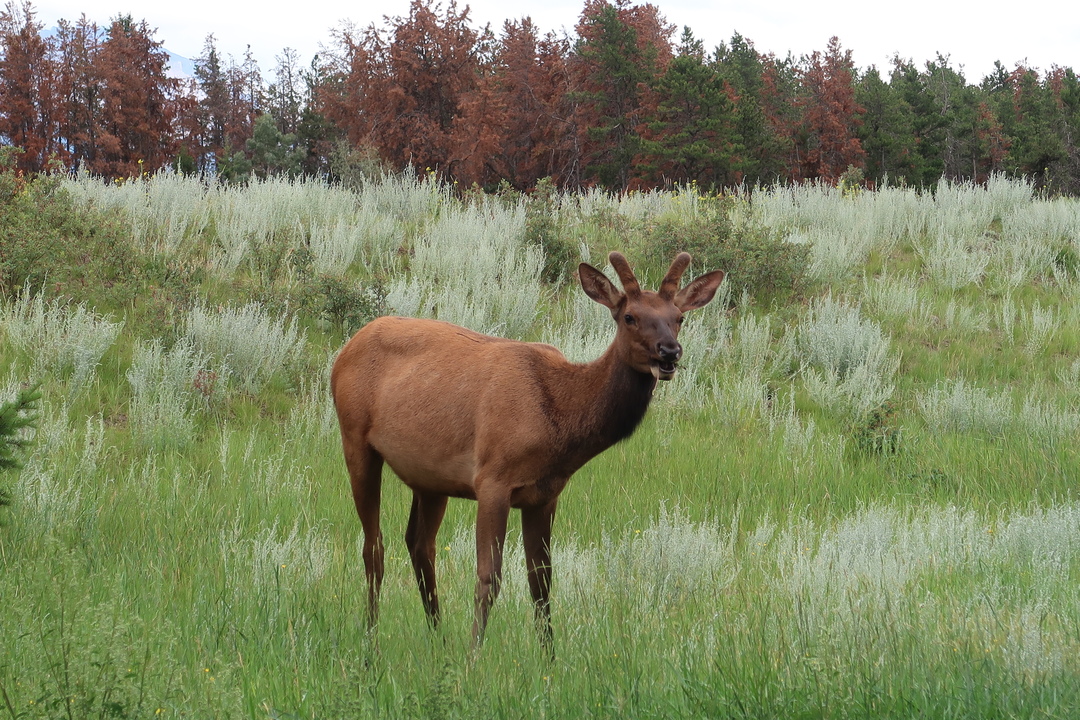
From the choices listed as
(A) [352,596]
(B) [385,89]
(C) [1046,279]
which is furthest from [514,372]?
(B) [385,89]

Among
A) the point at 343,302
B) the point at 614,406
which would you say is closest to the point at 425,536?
the point at 614,406

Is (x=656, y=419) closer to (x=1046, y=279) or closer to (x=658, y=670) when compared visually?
(x=658, y=670)

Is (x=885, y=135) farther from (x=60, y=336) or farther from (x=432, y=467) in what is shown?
(x=432, y=467)

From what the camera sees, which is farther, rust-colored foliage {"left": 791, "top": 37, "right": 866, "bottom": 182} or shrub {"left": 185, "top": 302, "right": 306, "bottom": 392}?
rust-colored foliage {"left": 791, "top": 37, "right": 866, "bottom": 182}

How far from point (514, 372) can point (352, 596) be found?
1432 mm

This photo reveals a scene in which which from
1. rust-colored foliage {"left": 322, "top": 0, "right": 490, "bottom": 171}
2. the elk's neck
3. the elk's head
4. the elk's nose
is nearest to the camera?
the elk's nose

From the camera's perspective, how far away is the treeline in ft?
105

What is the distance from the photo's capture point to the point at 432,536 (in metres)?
5.13

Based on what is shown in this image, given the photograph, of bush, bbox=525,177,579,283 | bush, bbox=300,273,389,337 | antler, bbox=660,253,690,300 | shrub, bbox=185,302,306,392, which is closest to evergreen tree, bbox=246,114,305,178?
bush, bbox=525,177,579,283

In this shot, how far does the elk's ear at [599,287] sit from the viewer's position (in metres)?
4.75

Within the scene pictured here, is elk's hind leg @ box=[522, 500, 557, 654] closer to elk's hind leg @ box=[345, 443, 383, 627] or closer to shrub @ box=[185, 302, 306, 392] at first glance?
elk's hind leg @ box=[345, 443, 383, 627]

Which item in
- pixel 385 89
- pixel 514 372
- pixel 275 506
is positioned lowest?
pixel 275 506

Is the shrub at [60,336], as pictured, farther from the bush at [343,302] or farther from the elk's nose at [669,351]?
the elk's nose at [669,351]

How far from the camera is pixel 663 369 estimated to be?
4.35 meters
